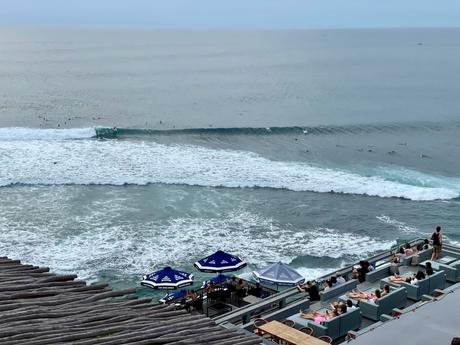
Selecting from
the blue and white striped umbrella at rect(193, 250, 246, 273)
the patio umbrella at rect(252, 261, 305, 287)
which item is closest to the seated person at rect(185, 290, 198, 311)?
the patio umbrella at rect(252, 261, 305, 287)

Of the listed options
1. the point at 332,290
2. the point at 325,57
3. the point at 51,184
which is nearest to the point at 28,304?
the point at 332,290

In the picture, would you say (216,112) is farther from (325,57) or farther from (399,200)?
(325,57)

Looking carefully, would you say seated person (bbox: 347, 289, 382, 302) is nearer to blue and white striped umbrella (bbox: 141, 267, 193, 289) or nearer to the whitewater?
blue and white striped umbrella (bbox: 141, 267, 193, 289)

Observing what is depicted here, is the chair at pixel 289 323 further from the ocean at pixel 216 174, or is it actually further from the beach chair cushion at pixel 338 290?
the ocean at pixel 216 174

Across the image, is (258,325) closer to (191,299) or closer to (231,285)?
(191,299)

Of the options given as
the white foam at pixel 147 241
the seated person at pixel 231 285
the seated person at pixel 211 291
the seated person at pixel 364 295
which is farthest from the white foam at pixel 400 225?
the seated person at pixel 364 295
